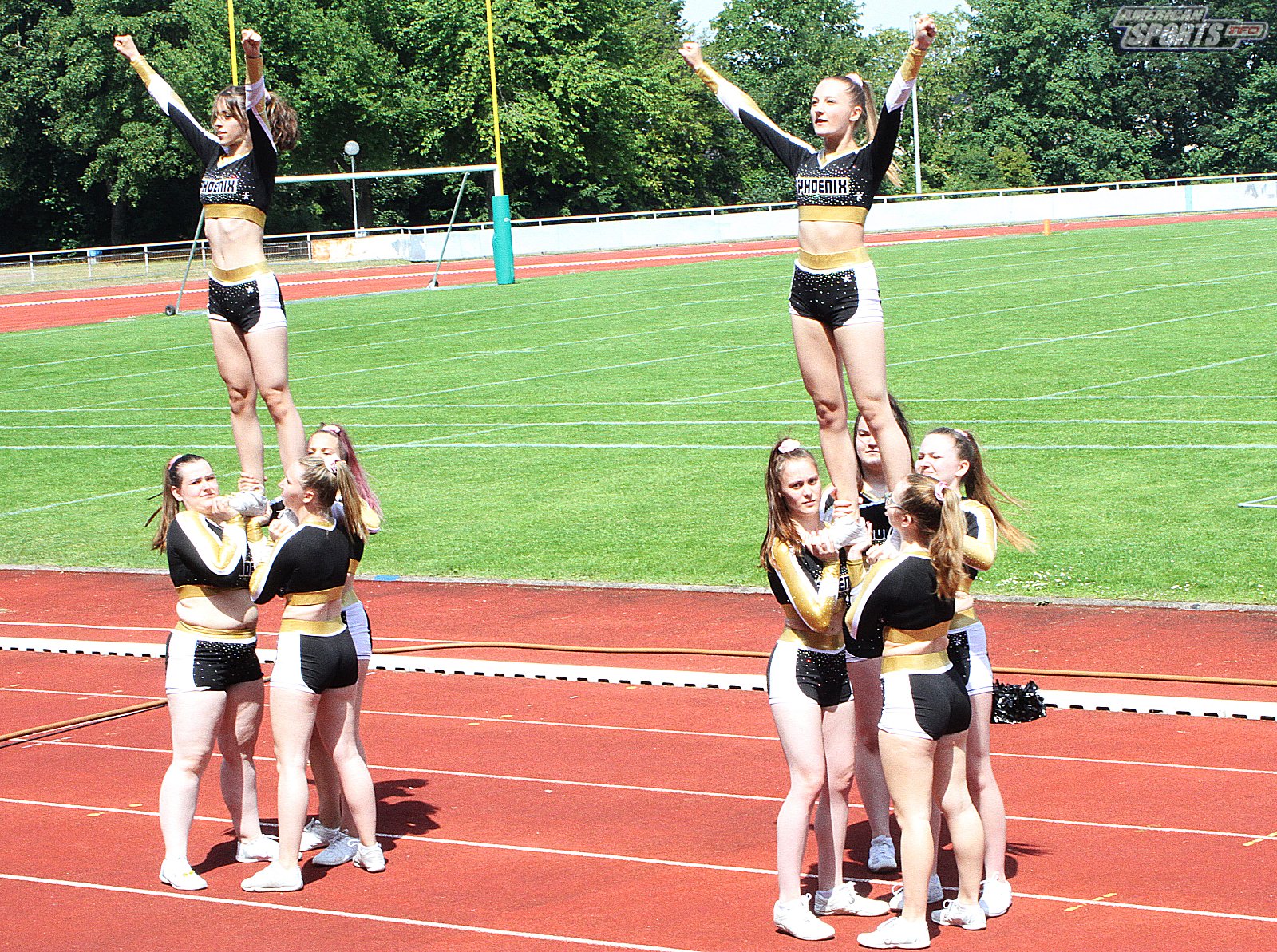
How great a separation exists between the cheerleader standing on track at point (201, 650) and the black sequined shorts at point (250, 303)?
1149 millimetres

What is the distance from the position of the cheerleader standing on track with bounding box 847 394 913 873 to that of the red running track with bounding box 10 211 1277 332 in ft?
118

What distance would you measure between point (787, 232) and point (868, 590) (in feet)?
194

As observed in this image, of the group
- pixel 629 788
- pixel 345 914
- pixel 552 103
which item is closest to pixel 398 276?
pixel 552 103

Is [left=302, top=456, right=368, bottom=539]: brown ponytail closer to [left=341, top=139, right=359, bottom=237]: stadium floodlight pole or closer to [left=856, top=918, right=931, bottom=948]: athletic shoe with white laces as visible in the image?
[left=856, top=918, right=931, bottom=948]: athletic shoe with white laces

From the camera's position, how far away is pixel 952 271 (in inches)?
1609

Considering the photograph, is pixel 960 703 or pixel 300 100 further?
pixel 300 100

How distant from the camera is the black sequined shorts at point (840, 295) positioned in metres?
6.41

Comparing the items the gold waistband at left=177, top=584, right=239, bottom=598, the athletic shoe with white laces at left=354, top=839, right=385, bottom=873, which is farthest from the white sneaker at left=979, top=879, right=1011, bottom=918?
the gold waistband at left=177, top=584, right=239, bottom=598

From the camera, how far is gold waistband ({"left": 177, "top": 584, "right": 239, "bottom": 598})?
21.7 ft

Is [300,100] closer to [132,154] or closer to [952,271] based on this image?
[132,154]

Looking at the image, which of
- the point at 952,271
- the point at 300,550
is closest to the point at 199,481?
the point at 300,550

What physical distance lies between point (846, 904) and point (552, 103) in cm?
6869

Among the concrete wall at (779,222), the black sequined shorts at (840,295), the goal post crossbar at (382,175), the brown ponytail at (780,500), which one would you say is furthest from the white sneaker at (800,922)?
Answer: the concrete wall at (779,222)

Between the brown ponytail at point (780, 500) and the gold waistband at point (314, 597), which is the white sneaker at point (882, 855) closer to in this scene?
the brown ponytail at point (780, 500)
